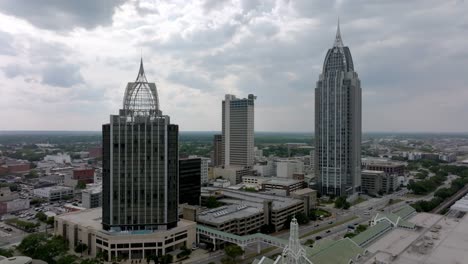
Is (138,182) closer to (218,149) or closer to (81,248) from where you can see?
(81,248)

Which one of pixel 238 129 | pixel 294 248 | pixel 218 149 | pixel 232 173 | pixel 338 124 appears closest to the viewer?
pixel 294 248

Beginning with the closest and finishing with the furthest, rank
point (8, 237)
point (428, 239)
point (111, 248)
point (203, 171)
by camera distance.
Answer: point (428, 239) → point (111, 248) → point (8, 237) → point (203, 171)

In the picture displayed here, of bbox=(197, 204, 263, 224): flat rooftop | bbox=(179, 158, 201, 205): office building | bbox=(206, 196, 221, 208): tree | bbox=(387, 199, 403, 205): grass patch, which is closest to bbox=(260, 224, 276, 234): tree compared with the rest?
bbox=(197, 204, 263, 224): flat rooftop

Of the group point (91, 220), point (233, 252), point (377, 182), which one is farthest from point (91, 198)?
point (377, 182)

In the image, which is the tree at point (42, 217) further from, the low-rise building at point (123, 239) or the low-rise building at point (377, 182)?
the low-rise building at point (377, 182)

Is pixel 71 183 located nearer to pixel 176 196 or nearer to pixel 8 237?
pixel 8 237

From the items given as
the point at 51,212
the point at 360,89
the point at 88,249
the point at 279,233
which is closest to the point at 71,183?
the point at 51,212
